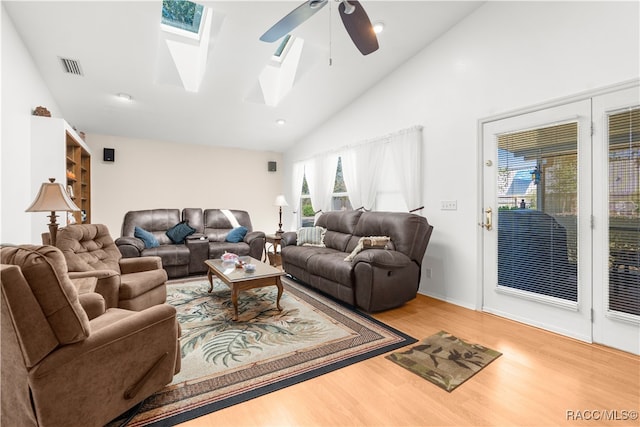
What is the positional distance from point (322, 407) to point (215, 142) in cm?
555

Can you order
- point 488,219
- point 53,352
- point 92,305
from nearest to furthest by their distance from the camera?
point 53,352
point 92,305
point 488,219

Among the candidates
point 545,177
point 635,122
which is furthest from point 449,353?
point 635,122

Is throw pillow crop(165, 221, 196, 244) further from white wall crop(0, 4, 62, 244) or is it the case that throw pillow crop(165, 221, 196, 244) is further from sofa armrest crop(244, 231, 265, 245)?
white wall crop(0, 4, 62, 244)

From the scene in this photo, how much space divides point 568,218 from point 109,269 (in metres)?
4.03

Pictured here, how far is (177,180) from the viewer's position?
595 centimetres

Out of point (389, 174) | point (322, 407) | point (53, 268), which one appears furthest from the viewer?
point (389, 174)

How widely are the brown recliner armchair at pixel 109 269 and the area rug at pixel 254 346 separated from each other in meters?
0.45

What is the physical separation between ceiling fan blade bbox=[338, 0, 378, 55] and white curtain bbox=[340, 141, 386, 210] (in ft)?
6.52

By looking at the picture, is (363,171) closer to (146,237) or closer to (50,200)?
(146,237)

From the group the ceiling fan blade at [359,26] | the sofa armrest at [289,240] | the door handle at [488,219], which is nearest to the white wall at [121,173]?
the sofa armrest at [289,240]

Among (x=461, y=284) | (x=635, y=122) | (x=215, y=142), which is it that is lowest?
(x=461, y=284)

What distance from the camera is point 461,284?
10.9 ft

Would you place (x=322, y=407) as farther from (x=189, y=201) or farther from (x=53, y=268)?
(x=189, y=201)

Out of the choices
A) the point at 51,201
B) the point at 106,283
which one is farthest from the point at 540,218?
the point at 51,201
